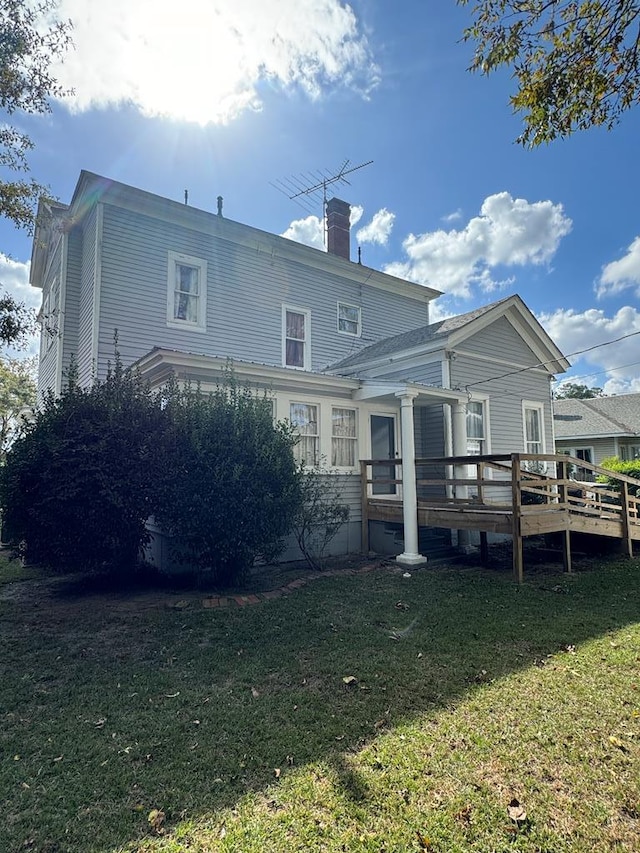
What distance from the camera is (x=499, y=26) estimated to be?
422 cm

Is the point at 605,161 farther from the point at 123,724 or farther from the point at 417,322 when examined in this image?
the point at 123,724

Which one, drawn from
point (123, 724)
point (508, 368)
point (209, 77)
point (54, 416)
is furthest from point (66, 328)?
point (508, 368)

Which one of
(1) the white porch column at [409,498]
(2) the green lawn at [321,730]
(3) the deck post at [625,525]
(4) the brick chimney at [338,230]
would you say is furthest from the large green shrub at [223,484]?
(4) the brick chimney at [338,230]

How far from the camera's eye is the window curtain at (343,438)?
30.6 feet

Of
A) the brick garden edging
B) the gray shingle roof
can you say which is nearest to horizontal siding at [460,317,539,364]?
the gray shingle roof

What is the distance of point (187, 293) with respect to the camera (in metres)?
10.6

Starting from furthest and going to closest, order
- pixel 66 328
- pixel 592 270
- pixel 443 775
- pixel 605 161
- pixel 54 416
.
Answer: pixel 592 270, pixel 66 328, pixel 605 161, pixel 54 416, pixel 443 775

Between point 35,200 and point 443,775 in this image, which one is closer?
point 443,775

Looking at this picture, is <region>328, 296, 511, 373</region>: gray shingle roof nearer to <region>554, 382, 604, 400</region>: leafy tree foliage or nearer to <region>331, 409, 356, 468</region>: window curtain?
<region>331, 409, 356, 468</region>: window curtain

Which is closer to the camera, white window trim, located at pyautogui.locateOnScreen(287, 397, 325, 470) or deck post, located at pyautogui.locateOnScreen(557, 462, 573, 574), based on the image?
deck post, located at pyautogui.locateOnScreen(557, 462, 573, 574)

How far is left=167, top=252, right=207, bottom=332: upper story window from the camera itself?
10328 millimetres

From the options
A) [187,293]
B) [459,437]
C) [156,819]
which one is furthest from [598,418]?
[156,819]

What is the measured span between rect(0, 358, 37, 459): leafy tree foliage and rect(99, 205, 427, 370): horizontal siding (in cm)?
2083

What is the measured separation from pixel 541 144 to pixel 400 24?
4.15 meters
